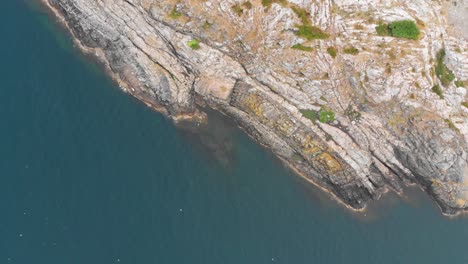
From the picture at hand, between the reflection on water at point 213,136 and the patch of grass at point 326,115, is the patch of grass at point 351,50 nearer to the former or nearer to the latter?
the patch of grass at point 326,115

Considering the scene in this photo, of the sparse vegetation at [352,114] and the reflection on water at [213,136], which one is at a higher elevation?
the sparse vegetation at [352,114]

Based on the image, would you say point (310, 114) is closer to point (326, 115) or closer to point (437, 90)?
point (326, 115)

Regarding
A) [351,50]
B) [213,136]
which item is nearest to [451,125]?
[351,50]

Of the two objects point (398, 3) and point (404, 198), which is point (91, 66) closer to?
point (398, 3)

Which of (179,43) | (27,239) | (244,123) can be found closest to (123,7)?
(179,43)

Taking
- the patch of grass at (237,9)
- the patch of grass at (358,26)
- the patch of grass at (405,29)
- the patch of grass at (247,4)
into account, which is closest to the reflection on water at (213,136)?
the patch of grass at (237,9)

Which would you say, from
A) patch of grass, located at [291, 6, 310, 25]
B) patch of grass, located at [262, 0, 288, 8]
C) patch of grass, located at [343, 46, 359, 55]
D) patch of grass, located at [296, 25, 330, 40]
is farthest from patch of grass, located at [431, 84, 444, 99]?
patch of grass, located at [262, 0, 288, 8]

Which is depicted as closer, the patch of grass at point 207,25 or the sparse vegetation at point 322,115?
the patch of grass at point 207,25
